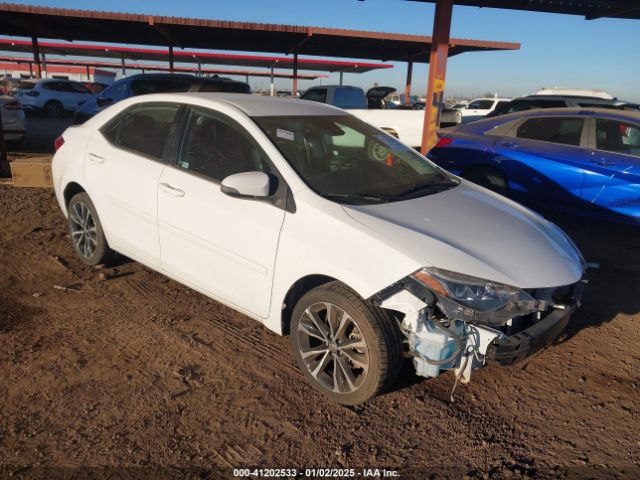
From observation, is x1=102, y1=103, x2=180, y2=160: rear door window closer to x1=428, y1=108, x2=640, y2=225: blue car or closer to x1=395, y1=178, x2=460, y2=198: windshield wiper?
x1=395, y1=178, x2=460, y2=198: windshield wiper

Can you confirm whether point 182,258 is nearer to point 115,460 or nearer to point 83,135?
point 115,460

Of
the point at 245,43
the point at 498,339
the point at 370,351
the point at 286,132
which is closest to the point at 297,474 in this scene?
the point at 370,351

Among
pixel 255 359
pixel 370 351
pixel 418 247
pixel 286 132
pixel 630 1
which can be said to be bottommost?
pixel 255 359

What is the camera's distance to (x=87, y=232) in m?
4.50

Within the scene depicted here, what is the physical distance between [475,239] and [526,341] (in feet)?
2.02

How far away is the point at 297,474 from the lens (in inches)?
92.2

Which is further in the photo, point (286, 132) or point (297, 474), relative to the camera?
point (286, 132)

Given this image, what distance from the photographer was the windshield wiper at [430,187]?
3.37 metres

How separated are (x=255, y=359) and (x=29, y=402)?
130 centimetres

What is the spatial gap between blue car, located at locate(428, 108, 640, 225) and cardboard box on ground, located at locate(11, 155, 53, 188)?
5697 millimetres

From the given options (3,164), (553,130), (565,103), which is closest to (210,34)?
(3,164)

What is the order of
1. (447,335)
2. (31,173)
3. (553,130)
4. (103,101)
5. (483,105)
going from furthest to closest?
(483,105) → (103,101) → (31,173) → (553,130) → (447,335)

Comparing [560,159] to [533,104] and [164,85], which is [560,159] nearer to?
[533,104]

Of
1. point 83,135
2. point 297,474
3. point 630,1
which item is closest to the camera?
point 297,474
